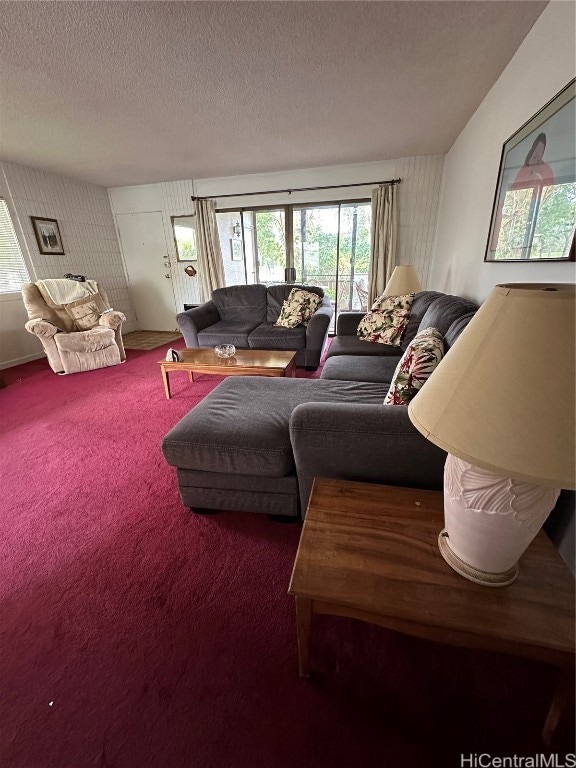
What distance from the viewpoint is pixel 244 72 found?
2.00 meters

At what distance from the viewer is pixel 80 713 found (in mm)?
887

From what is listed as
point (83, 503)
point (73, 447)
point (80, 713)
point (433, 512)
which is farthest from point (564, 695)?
point (73, 447)

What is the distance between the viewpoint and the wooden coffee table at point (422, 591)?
25.5 inches

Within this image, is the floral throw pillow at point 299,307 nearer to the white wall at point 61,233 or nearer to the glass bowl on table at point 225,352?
the glass bowl on table at point 225,352

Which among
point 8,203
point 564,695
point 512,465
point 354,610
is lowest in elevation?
point 564,695

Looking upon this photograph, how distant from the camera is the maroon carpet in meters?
0.81

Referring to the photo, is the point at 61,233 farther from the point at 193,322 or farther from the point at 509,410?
the point at 509,410

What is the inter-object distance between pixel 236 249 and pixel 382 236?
2.26 metres

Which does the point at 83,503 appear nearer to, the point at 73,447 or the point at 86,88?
the point at 73,447

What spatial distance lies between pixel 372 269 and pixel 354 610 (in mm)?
4375

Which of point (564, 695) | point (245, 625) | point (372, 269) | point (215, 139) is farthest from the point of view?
point (372, 269)

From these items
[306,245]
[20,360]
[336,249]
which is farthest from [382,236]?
[20,360]

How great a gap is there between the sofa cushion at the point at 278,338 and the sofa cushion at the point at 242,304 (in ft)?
1.89

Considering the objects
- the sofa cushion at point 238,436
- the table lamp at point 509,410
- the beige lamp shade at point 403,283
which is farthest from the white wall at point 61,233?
the table lamp at point 509,410
